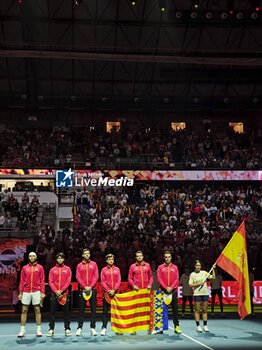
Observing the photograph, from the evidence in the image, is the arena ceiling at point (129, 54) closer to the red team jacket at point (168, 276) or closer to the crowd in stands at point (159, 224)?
the crowd in stands at point (159, 224)

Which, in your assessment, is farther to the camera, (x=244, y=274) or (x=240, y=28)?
(x=240, y=28)

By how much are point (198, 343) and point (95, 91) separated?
87.4 feet

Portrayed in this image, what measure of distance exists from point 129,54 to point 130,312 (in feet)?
60.4

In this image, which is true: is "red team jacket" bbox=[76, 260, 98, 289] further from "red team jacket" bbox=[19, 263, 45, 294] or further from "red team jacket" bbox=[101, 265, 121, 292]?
"red team jacket" bbox=[19, 263, 45, 294]

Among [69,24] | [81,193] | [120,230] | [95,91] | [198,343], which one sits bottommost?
[198,343]

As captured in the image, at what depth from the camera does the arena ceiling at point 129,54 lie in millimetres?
29500

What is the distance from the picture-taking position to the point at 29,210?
26859 millimetres

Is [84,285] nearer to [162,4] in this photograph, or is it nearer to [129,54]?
[129,54]

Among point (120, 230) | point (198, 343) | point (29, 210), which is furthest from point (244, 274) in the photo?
point (29, 210)

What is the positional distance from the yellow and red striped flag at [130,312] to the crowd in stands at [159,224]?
5.56 metres

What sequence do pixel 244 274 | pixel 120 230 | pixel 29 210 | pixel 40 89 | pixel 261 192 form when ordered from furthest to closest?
pixel 40 89
pixel 261 192
pixel 29 210
pixel 120 230
pixel 244 274

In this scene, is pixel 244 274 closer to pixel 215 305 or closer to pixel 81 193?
pixel 215 305

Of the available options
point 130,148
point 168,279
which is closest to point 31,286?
point 168,279

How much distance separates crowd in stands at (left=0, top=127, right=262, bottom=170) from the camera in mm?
32125
